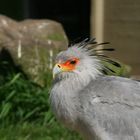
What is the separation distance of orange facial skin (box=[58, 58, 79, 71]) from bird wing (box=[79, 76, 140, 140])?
30 cm

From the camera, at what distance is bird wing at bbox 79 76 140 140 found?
5.30m

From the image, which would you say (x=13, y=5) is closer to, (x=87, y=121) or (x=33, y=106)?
(x=33, y=106)

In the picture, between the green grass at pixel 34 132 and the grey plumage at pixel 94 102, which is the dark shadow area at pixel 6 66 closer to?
the green grass at pixel 34 132

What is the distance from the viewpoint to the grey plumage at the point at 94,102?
5312 millimetres

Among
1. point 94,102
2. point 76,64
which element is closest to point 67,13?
point 76,64

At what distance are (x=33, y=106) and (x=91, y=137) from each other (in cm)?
222

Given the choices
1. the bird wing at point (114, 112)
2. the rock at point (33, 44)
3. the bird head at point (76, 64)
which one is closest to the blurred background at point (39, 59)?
the rock at point (33, 44)

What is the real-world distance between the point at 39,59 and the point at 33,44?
0.19 m

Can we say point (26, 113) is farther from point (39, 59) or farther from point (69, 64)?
point (69, 64)

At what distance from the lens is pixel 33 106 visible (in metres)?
7.52

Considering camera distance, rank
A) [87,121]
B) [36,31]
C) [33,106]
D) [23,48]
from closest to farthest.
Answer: [87,121] < [33,106] < [23,48] < [36,31]

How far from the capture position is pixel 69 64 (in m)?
5.54

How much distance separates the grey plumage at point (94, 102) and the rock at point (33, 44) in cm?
239

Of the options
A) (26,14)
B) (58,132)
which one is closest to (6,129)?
(58,132)
